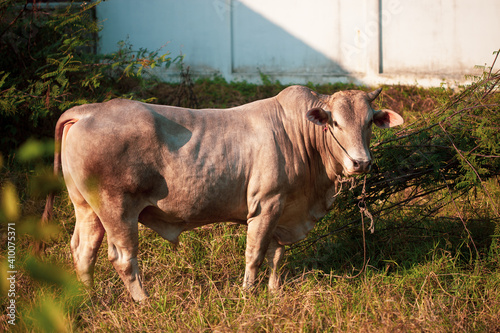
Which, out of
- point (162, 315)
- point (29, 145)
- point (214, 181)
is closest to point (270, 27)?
point (214, 181)

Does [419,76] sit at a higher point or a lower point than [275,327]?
higher

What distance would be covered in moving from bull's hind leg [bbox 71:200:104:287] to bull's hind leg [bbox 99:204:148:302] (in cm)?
25

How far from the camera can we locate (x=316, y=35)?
29.6 ft

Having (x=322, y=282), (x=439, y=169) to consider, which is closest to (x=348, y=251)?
(x=322, y=282)

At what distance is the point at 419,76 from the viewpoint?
346 inches

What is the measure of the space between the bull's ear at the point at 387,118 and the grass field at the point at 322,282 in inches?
35.8

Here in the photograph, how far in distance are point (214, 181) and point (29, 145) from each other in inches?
106

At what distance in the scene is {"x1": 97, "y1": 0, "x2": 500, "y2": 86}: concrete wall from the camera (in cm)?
873

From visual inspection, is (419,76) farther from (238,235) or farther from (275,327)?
(275,327)

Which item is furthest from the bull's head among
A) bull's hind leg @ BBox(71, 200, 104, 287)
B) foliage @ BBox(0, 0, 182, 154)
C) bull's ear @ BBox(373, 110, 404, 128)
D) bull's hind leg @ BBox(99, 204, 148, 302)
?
foliage @ BBox(0, 0, 182, 154)

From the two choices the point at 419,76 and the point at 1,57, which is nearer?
the point at 1,57

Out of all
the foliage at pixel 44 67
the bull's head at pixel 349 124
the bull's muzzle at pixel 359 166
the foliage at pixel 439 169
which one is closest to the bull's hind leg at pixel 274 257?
the foliage at pixel 439 169

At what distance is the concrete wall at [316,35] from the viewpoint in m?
8.73

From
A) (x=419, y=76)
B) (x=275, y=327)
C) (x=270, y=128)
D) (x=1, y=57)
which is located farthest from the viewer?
(x=419, y=76)
